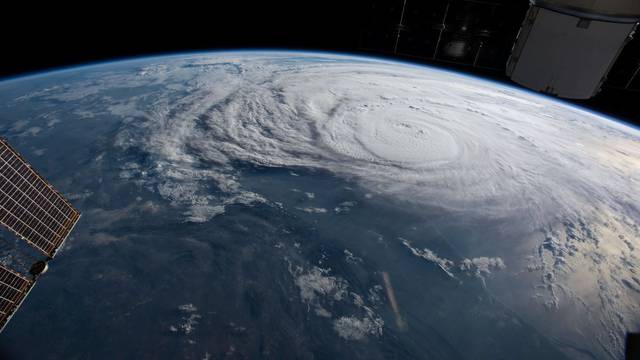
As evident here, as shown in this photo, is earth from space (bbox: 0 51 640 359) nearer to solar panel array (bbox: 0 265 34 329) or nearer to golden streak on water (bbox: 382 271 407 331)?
golden streak on water (bbox: 382 271 407 331)

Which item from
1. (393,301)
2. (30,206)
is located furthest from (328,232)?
(30,206)

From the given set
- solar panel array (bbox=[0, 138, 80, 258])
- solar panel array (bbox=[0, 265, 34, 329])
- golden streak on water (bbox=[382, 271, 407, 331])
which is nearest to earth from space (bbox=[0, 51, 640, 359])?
golden streak on water (bbox=[382, 271, 407, 331])

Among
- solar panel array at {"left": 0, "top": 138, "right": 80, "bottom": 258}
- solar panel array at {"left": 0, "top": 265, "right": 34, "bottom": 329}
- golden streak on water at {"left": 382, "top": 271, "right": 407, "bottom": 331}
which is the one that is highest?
solar panel array at {"left": 0, "top": 138, "right": 80, "bottom": 258}

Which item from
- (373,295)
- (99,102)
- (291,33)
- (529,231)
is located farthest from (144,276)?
(99,102)

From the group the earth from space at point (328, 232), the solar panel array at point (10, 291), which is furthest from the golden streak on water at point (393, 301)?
the solar panel array at point (10, 291)

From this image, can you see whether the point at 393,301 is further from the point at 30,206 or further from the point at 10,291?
the point at 30,206

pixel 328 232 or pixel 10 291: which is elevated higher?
pixel 10 291

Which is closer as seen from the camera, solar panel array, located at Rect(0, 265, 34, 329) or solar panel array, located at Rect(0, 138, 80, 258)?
solar panel array, located at Rect(0, 265, 34, 329)
